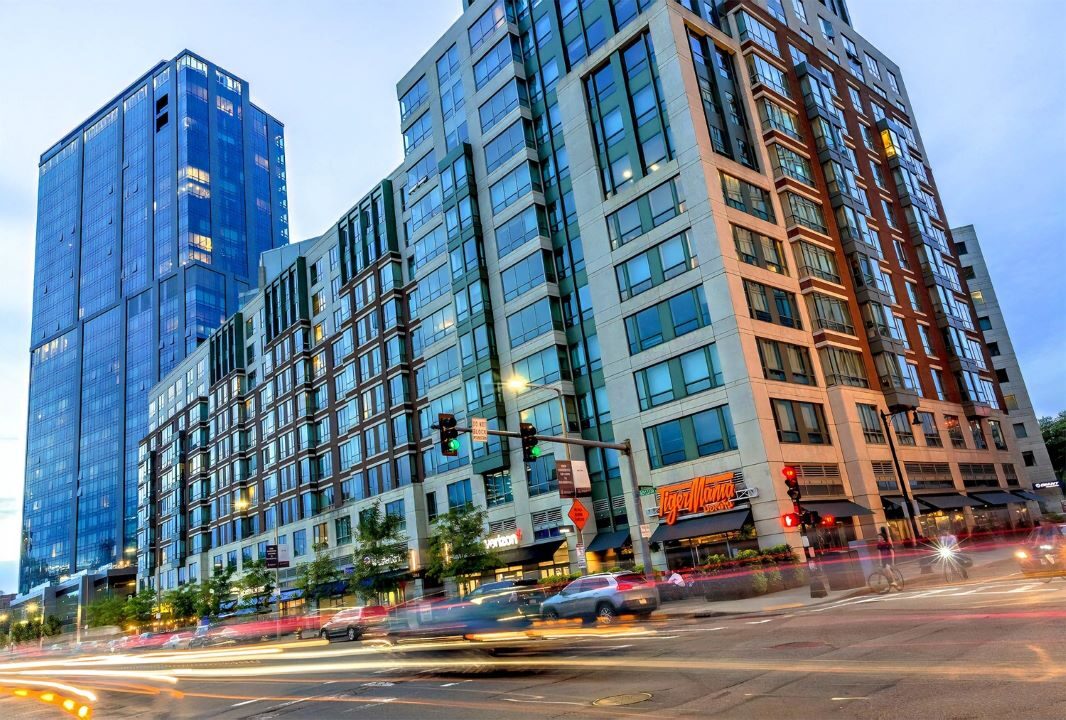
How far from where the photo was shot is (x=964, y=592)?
74.2ft

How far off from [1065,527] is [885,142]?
46279 mm

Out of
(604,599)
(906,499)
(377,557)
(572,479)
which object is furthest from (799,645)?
(377,557)

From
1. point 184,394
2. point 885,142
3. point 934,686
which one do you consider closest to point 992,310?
point 885,142

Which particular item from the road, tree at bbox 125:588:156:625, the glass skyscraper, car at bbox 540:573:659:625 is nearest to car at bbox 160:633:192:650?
tree at bbox 125:588:156:625

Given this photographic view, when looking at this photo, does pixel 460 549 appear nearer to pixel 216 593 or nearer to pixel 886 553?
pixel 886 553

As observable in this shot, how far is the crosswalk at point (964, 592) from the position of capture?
66.7 ft

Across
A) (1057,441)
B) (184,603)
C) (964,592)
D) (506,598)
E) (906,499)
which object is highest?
(1057,441)

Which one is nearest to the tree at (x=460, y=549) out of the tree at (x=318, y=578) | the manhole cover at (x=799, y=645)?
the tree at (x=318, y=578)

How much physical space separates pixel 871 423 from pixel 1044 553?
2129cm

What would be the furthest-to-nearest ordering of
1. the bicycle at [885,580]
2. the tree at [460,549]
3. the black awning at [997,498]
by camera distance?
the black awning at [997,498] < the tree at [460,549] < the bicycle at [885,580]

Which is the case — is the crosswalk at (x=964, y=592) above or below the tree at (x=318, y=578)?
below

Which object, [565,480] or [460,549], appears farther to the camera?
[460,549]

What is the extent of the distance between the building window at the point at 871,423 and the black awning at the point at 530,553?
1907cm

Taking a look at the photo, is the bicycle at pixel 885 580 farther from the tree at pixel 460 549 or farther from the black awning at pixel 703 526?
the tree at pixel 460 549
